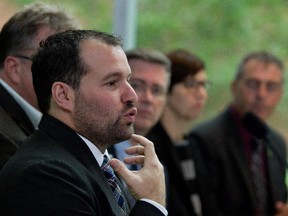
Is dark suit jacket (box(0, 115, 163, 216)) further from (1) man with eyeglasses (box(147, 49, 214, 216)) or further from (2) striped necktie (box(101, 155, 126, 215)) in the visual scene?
(1) man with eyeglasses (box(147, 49, 214, 216))

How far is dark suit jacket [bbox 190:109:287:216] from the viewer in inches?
139

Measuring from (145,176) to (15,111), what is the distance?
63cm

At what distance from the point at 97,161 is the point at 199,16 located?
8.70 ft

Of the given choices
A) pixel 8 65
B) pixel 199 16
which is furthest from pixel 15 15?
pixel 199 16

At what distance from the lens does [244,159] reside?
3.61m

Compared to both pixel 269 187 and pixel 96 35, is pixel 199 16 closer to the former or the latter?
pixel 269 187

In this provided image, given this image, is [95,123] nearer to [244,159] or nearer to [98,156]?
[98,156]

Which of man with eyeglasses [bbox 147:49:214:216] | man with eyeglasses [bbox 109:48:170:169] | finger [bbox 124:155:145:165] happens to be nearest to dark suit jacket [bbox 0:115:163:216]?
finger [bbox 124:155:145:165]

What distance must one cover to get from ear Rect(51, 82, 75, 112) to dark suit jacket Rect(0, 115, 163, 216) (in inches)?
1.6

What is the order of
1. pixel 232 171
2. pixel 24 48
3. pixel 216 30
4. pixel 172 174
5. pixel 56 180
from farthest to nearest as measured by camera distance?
1. pixel 216 30
2. pixel 232 171
3. pixel 172 174
4. pixel 24 48
5. pixel 56 180

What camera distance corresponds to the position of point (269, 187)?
3.61 m

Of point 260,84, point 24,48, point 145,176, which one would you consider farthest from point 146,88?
point 145,176

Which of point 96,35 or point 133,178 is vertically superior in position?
point 96,35

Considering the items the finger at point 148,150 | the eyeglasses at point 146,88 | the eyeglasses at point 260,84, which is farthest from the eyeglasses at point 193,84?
the finger at point 148,150
